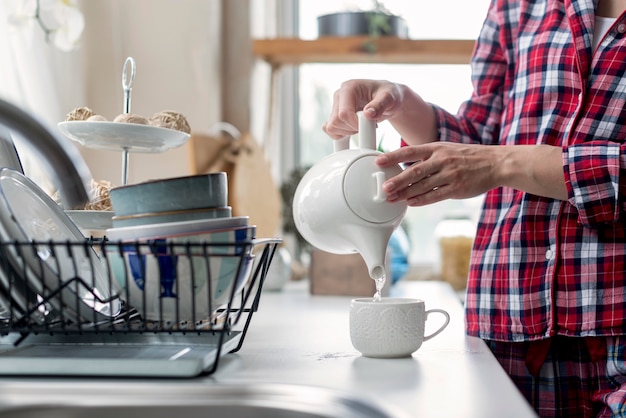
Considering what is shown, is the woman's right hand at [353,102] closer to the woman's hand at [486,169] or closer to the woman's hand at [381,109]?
the woman's hand at [381,109]

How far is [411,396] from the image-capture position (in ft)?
2.16

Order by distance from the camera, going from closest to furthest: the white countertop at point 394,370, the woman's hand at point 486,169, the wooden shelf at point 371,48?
the white countertop at point 394,370
the woman's hand at point 486,169
the wooden shelf at point 371,48

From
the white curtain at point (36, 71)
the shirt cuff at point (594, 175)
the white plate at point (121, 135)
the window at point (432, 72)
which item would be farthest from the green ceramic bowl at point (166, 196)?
the window at point (432, 72)

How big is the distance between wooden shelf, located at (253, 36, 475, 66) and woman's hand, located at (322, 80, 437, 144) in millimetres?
1126

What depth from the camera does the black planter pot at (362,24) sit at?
7.73 ft

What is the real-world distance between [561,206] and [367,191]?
352 millimetres

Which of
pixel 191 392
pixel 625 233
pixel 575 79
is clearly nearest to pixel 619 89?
pixel 575 79

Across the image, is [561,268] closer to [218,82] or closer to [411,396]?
[411,396]

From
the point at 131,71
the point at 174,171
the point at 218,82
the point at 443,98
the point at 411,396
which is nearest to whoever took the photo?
the point at 411,396

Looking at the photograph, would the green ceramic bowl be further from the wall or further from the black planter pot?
the black planter pot

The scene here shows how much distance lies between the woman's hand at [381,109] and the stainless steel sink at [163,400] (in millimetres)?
370

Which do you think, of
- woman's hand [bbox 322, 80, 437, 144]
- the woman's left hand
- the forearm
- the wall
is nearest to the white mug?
the woman's left hand

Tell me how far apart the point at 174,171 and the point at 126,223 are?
1368mm

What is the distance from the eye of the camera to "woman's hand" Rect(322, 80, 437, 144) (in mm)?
1038
